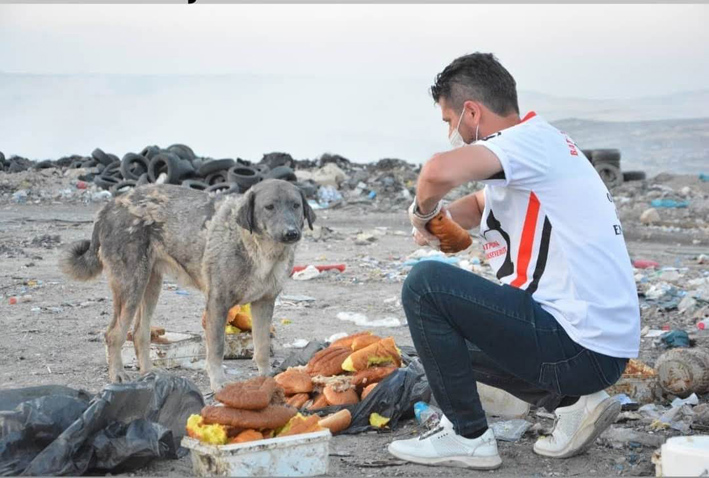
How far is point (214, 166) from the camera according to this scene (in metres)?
20.1

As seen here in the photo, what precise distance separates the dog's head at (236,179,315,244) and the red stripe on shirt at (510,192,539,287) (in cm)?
275

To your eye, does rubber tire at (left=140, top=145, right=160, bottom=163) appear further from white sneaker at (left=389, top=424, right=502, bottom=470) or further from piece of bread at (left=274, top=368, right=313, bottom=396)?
white sneaker at (left=389, top=424, right=502, bottom=470)

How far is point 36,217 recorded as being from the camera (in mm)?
17672

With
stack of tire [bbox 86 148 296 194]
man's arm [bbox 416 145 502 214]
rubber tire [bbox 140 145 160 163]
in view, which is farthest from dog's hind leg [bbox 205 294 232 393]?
rubber tire [bbox 140 145 160 163]

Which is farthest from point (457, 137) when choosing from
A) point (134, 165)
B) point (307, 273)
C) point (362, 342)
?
point (134, 165)

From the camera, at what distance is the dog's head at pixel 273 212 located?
6801 mm

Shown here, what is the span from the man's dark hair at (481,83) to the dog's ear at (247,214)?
9.27ft

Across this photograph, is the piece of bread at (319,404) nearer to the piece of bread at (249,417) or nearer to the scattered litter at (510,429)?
the scattered litter at (510,429)

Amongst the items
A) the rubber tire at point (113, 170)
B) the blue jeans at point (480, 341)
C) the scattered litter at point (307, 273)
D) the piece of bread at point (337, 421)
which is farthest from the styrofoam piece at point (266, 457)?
the rubber tire at point (113, 170)

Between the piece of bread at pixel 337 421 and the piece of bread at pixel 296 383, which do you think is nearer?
the piece of bread at pixel 337 421

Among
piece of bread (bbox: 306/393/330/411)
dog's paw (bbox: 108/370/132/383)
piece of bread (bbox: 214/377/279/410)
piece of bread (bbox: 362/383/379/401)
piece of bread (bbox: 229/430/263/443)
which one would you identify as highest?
piece of bread (bbox: 214/377/279/410)

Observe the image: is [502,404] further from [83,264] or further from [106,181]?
[106,181]

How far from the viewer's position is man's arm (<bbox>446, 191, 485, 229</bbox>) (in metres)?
4.91

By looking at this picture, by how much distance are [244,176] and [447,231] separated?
14.9m
